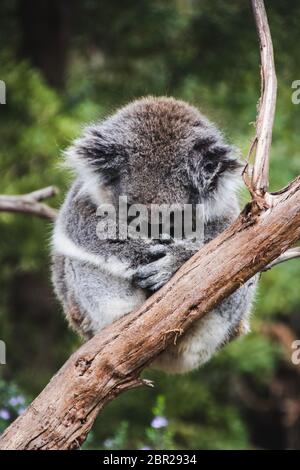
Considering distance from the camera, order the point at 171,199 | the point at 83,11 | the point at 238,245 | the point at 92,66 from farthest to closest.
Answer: the point at 92,66
the point at 83,11
the point at 171,199
the point at 238,245

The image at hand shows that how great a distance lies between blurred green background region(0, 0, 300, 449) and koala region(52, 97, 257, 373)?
1744 mm

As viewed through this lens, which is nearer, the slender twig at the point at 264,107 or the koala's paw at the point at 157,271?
the slender twig at the point at 264,107

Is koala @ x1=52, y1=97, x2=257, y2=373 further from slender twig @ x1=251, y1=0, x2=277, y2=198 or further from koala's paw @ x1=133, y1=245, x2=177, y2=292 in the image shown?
slender twig @ x1=251, y1=0, x2=277, y2=198

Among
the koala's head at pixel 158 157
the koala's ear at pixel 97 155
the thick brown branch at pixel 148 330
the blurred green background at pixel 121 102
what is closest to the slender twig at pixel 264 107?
the thick brown branch at pixel 148 330

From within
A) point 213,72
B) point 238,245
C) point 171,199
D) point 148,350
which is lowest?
point 148,350

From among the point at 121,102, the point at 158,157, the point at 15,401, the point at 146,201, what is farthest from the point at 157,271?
the point at 121,102

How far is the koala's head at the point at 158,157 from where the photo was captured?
332cm

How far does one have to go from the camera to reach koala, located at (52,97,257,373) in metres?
3.34

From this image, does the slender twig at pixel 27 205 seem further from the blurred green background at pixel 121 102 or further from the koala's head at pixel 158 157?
the koala's head at pixel 158 157

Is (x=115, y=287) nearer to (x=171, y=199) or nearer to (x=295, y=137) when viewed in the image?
(x=171, y=199)

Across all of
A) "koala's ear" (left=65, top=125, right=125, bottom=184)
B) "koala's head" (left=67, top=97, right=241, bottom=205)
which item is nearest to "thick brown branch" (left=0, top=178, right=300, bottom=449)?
"koala's head" (left=67, top=97, right=241, bottom=205)

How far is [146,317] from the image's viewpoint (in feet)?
9.62
